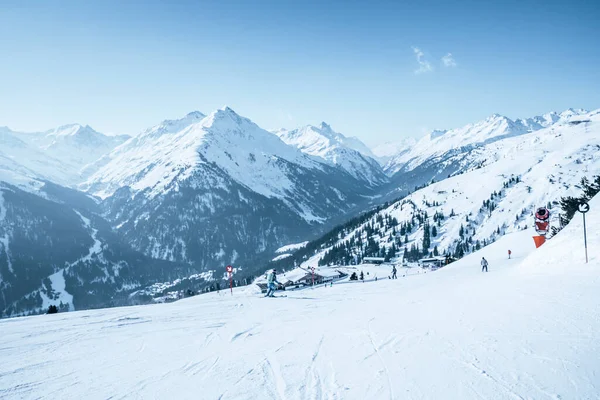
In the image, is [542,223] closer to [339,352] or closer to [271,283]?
[271,283]

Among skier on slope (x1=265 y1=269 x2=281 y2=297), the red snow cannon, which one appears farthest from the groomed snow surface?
the red snow cannon

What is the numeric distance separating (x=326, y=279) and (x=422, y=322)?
89.4 metres

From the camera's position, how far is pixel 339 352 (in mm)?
11430

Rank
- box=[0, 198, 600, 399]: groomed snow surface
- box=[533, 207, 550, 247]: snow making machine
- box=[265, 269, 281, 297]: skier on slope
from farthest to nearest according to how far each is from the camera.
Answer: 1. box=[533, 207, 550, 247]: snow making machine
2. box=[265, 269, 281, 297]: skier on slope
3. box=[0, 198, 600, 399]: groomed snow surface

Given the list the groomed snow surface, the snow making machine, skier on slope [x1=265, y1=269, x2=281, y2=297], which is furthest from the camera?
the snow making machine

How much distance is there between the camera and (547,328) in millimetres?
11242

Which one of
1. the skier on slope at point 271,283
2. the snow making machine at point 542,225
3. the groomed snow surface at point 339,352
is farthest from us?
the snow making machine at point 542,225

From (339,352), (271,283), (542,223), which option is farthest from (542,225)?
(339,352)

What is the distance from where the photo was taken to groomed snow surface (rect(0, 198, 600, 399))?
8.39 m

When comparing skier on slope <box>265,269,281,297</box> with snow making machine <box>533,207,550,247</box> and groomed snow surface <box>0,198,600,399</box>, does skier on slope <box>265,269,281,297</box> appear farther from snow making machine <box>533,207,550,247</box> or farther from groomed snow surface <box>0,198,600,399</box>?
snow making machine <box>533,207,550,247</box>

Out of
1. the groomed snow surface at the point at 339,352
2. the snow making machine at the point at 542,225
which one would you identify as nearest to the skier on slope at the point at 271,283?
the groomed snow surface at the point at 339,352

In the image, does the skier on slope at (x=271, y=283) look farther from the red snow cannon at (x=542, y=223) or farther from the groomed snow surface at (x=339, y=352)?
the red snow cannon at (x=542, y=223)

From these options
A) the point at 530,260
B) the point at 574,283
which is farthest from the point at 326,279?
the point at 574,283

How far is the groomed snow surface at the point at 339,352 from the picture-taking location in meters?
8.39
